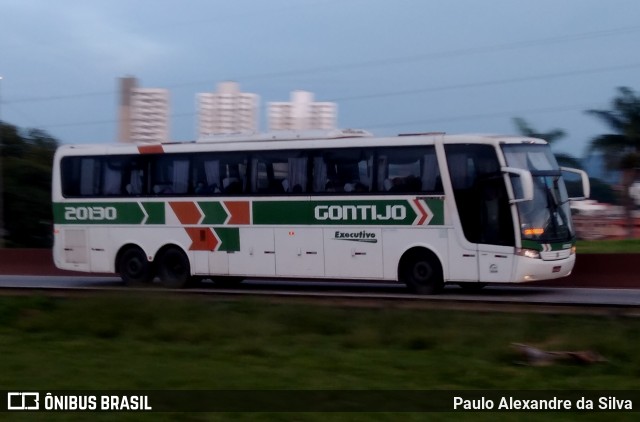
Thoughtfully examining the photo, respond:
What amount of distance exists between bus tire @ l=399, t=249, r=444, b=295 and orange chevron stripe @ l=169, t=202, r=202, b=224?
482cm

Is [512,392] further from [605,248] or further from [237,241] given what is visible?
[605,248]

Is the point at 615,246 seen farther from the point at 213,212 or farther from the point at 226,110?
the point at 226,110

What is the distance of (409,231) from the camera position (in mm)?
19703

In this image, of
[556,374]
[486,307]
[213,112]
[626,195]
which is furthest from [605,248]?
[213,112]

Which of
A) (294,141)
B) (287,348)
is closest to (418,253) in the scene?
(294,141)

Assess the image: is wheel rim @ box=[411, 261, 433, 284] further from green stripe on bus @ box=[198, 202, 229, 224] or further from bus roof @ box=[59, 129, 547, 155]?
green stripe on bus @ box=[198, 202, 229, 224]

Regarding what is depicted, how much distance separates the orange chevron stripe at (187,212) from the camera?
21.9 meters

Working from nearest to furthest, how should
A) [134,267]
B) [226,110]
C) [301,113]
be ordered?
[134,267]
[301,113]
[226,110]

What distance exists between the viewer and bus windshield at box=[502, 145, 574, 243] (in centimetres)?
1894

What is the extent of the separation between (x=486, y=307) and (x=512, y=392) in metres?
7.54

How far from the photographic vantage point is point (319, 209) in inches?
809

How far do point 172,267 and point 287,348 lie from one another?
11232 mm

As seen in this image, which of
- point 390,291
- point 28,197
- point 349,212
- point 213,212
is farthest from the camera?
point 28,197

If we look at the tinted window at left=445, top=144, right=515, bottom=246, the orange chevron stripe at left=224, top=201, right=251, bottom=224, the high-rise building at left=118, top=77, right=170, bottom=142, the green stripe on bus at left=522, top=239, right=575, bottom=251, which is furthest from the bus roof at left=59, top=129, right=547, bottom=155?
the high-rise building at left=118, top=77, right=170, bottom=142
